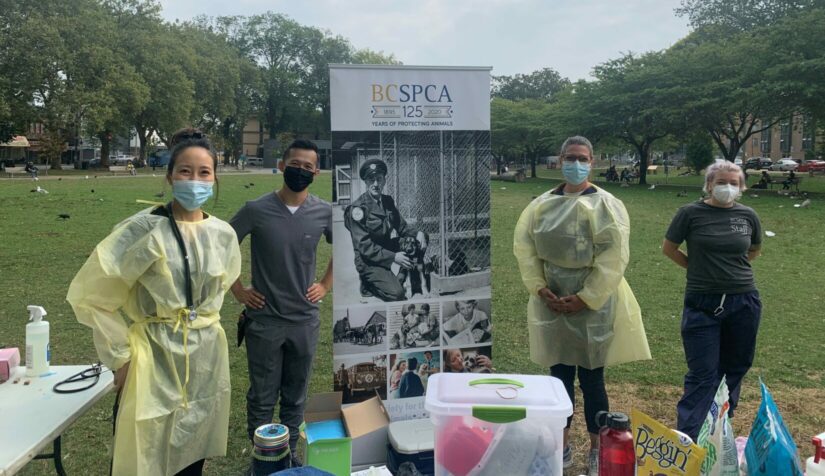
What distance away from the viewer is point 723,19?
37.8 meters

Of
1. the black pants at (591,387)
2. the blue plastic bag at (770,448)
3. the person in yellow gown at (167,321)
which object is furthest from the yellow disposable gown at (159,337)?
→ the blue plastic bag at (770,448)

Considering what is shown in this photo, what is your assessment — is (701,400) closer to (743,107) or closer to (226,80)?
(743,107)

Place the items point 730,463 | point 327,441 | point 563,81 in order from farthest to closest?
point 563,81, point 327,441, point 730,463

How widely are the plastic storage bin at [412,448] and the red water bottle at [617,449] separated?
0.89 m

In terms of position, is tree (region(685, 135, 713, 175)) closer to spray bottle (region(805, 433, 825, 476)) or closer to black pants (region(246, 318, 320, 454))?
black pants (region(246, 318, 320, 454))

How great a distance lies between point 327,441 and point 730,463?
4.19ft

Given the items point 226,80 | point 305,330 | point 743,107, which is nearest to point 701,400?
point 305,330

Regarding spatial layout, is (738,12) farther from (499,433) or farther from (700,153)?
(499,433)

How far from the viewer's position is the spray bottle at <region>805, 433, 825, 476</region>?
1.56 meters

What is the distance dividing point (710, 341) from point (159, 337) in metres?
2.85

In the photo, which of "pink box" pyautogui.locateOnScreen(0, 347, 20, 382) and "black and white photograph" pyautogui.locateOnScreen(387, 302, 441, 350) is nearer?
"pink box" pyautogui.locateOnScreen(0, 347, 20, 382)

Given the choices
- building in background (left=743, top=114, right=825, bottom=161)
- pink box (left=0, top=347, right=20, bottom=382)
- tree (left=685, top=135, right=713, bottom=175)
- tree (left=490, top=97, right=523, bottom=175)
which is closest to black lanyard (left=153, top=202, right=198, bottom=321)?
pink box (left=0, top=347, right=20, bottom=382)

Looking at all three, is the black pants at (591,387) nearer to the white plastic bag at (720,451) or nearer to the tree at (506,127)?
the white plastic bag at (720,451)

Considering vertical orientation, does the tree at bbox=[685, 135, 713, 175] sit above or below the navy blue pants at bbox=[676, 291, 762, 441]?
above
